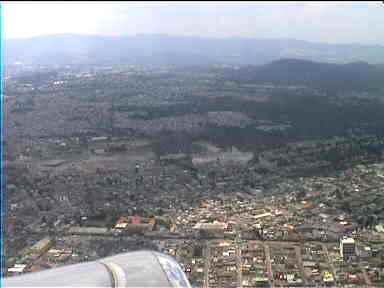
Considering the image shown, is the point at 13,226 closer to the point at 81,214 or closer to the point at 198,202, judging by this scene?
the point at 81,214

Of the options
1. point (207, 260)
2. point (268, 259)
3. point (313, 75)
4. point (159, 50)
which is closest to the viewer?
point (207, 260)

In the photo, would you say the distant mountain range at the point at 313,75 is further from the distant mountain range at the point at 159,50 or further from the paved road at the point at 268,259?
the paved road at the point at 268,259

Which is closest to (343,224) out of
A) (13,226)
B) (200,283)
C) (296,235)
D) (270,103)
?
(296,235)

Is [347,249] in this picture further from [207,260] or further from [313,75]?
[313,75]

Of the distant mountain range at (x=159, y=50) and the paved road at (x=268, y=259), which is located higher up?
the distant mountain range at (x=159, y=50)

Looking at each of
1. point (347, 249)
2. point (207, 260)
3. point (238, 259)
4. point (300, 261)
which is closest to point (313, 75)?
point (347, 249)

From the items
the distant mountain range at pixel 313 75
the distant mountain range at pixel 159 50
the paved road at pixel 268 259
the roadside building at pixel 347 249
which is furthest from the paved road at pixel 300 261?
the distant mountain range at pixel 159 50

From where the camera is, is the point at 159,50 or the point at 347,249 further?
the point at 159,50
